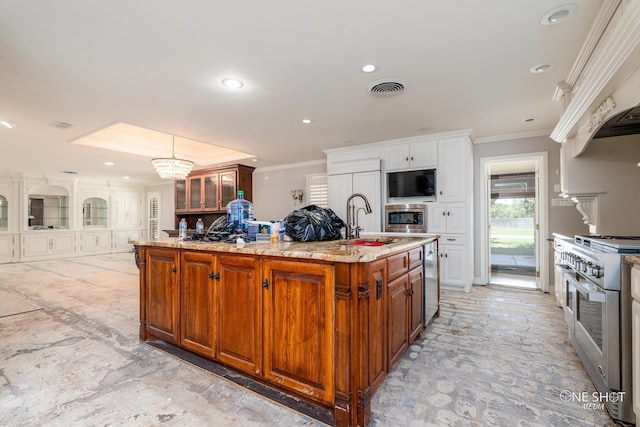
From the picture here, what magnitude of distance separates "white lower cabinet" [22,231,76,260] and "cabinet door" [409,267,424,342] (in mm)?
9772

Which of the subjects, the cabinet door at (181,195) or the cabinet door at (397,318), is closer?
the cabinet door at (397,318)

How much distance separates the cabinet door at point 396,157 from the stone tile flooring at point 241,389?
2.38 metres

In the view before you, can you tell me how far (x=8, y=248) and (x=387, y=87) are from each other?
975 cm

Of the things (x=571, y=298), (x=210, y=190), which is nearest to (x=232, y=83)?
(x=571, y=298)

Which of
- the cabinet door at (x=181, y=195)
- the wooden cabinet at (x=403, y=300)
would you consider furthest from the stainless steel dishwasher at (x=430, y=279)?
the cabinet door at (x=181, y=195)

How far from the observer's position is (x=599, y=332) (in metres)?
1.69

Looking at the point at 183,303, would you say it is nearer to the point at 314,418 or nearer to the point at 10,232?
the point at 314,418

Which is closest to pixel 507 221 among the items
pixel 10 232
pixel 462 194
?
pixel 462 194

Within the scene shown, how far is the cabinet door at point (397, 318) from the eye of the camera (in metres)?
1.85

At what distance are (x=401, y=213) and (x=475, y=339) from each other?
7.89ft

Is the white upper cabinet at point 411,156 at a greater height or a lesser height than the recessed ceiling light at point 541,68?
lesser

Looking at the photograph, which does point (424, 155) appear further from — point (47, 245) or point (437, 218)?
point (47, 245)

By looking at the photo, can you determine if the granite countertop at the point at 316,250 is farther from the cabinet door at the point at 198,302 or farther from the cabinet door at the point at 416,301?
the cabinet door at the point at 416,301

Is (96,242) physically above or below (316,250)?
below
